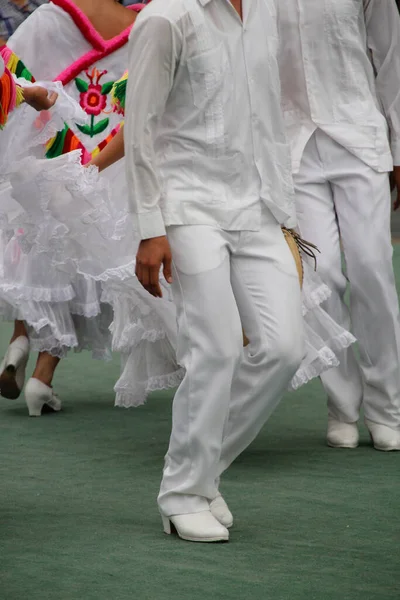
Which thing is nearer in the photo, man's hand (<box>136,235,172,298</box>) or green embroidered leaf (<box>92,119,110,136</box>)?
man's hand (<box>136,235,172,298</box>)

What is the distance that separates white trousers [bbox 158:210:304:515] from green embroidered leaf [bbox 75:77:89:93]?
253cm

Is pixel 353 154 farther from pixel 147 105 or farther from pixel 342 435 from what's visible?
pixel 147 105

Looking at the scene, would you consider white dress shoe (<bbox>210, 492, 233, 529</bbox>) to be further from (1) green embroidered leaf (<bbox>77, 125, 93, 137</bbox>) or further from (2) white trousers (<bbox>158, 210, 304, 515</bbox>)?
(1) green embroidered leaf (<bbox>77, 125, 93, 137</bbox>)

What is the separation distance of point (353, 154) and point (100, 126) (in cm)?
158

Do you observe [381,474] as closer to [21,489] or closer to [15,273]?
[21,489]

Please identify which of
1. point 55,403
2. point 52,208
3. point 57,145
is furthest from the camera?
point 55,403

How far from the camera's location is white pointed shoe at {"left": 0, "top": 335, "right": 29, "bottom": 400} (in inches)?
236

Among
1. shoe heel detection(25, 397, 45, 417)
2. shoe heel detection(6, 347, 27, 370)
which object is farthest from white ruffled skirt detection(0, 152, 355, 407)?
Result: shoe heel detection(25, 397, 45, 417)

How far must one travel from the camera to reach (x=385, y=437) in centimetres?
512

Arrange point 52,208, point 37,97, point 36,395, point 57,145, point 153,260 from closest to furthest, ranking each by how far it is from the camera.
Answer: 1. point 153,260
2. point 37,97
3. point 52,208
4. point 57,145
5. point 36,395

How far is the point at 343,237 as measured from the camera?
5.11m

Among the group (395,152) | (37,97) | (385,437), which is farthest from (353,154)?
(37,97)

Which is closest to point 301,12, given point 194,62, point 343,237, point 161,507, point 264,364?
point 343,237

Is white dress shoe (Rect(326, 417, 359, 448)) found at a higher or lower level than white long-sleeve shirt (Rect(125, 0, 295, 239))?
lower
